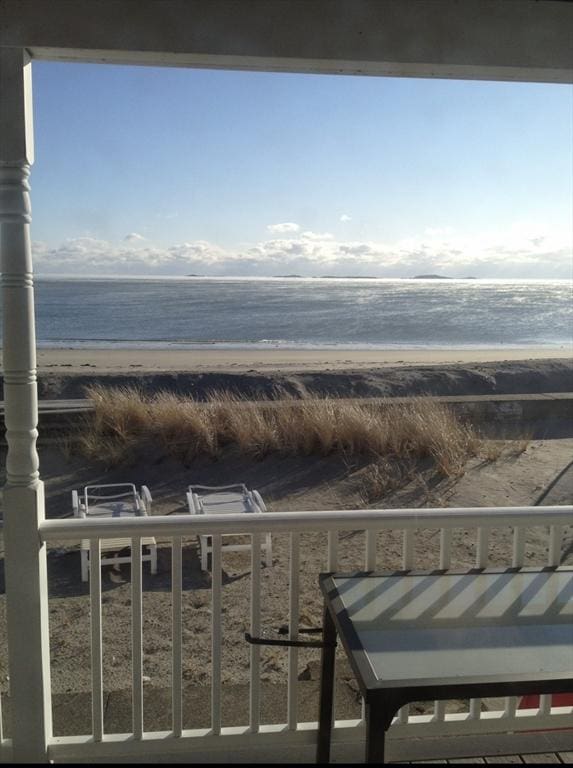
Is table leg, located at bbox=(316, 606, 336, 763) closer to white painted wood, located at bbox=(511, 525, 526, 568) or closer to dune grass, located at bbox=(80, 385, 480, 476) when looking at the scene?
white painted wood, located at bbox=(511, 525, 526, 568)

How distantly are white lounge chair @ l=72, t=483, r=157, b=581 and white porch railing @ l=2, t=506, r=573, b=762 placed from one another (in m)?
2.15

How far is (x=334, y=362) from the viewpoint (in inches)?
728

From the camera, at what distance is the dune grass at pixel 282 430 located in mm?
7168

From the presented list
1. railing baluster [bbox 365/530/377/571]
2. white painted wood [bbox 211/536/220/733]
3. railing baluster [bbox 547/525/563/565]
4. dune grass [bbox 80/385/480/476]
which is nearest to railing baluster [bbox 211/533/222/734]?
white painted wood [bbox 211/536/220/733]

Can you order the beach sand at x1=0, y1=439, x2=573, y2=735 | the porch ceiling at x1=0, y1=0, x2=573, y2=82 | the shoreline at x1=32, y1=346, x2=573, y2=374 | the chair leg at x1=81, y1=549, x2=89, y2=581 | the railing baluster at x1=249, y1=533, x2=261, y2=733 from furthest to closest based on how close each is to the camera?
1. the shoreline at x1=32, y1=346, x2=573, y2=374
2. the chair leg at x1=81, y1=549, x2=89, y2=581
3. the beach sand at x1=0, y1=439, x2=573, y2=735
4. the railing baluster at x1=249, y1=533, x2=261, y2=733
5. the porch ceiling at x1=0, y1=0, x2=573, y2=82

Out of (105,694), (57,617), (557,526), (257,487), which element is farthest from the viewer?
(257,487)

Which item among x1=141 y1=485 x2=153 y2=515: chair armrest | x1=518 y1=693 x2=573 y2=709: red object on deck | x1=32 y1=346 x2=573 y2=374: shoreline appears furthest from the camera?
x1=32 y1=346 x2=573 y2=374: shoreline

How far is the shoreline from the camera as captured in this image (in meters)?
16.7

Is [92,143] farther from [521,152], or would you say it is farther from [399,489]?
[399,489]

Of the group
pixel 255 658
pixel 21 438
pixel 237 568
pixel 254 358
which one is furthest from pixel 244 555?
pixel 254 358

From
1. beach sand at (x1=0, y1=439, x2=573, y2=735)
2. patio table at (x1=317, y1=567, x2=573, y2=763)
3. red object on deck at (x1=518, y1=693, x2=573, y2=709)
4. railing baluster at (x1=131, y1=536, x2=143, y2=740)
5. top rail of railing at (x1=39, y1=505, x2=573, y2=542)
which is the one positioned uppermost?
top rail of railing at (x1=39, y1=505, x2=573, y2=542)

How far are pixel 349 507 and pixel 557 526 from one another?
12.5ft

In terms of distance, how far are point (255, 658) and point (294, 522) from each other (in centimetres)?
49

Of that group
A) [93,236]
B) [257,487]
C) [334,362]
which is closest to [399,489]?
[257,487]
